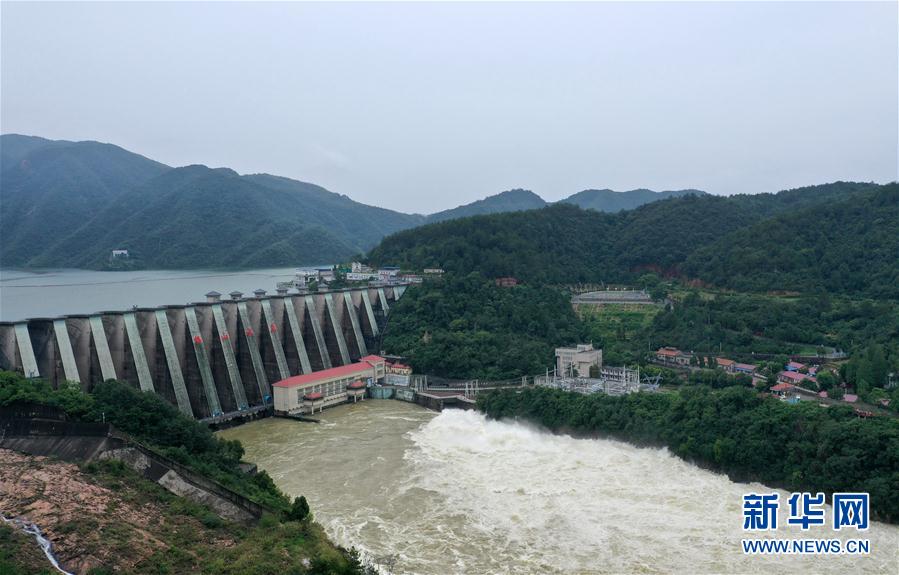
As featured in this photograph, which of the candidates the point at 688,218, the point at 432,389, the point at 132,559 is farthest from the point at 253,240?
the point at 132,559

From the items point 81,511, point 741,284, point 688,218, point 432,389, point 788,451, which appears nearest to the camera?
point 81,511

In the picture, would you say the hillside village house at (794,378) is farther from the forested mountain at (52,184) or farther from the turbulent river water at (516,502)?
the forested mountain at (52,184)

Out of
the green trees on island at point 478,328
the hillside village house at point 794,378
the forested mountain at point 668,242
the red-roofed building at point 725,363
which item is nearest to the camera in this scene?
the hillside village house at point 794,378

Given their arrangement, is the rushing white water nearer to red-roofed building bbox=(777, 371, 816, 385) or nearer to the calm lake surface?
the calm lake surface

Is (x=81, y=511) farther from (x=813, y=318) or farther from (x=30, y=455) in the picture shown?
(x=813, y=318)

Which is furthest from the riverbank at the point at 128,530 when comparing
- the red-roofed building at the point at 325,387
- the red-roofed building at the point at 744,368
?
the red-roofed building at the point at 744,368

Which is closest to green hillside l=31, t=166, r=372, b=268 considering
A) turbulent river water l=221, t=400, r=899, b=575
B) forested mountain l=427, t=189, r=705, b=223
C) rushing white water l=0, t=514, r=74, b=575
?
forested mountain l=427, t=189, r=705, b=223
